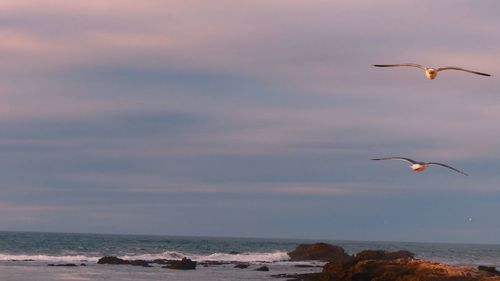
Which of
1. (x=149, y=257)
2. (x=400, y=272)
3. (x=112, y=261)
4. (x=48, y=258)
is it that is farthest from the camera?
(x=149, y=257)

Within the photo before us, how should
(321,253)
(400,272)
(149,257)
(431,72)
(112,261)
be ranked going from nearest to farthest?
(431,72)
(400,272)
(112,261)
(321,253)
(149,257)

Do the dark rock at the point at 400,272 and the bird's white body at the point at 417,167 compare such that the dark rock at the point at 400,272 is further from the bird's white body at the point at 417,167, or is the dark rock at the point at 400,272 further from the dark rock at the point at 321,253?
the dark rock at the point at 321,253

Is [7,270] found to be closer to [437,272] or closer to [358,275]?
[358,275]

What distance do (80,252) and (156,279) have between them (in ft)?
158

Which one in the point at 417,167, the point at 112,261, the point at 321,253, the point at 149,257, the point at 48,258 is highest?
the point at 321,253

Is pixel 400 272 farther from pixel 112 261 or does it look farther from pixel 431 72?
pixel 112 261

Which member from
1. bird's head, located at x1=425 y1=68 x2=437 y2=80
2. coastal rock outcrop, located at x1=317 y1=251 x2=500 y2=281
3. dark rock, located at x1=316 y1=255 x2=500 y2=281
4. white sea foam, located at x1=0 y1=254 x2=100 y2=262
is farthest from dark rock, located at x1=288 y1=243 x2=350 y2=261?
bird's head, located at x1=425 y1=68 x2=437 y2=80

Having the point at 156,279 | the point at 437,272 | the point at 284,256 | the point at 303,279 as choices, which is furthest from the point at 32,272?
the point at 284,256

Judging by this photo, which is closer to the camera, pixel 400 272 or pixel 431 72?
pixel 431 72

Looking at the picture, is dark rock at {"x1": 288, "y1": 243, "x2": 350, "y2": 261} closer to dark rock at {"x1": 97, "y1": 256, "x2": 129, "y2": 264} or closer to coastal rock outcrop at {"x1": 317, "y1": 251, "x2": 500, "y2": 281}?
dark rock at {"x1": 97, "y1": 256, "x2": 129, "y2": 264}

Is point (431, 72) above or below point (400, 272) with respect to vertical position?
above

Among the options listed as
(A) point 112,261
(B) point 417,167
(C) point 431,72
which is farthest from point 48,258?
(C) point 431,72

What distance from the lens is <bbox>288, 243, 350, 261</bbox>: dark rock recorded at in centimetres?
10031

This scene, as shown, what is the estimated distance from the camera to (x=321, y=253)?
333 feet
